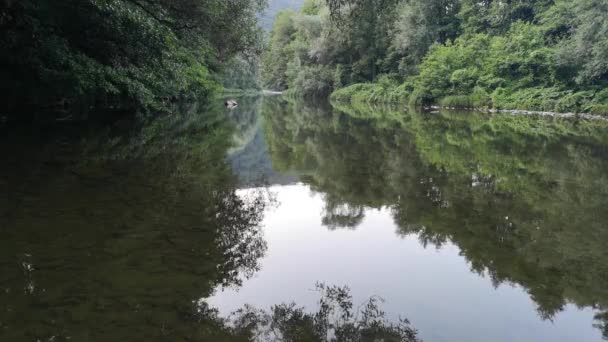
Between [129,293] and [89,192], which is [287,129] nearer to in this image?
[89,192]

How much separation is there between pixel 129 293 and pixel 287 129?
16354 millimetres

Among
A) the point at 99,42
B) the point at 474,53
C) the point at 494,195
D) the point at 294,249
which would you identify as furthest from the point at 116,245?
the point at 474,53

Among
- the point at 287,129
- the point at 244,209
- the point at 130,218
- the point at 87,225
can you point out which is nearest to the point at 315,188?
the point at 244,209

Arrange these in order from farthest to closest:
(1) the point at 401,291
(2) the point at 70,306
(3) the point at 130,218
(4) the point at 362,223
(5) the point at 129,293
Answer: (4) the point at 362,223
(3) the point at 130,218
(1) the point at 401,291
(5) the point at 129,293
(2) the point at 70,306

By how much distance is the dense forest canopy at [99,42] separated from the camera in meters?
13.7

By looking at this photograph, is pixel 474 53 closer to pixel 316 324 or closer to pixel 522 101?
pixel 522 101

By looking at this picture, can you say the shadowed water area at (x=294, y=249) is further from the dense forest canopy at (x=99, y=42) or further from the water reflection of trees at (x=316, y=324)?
the dense forest canopy at (x=99, y=42)

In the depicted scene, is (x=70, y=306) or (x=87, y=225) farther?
(x=87, y=225)

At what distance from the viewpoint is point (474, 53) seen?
37219 millimetres

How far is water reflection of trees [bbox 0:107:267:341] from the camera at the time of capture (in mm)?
3213

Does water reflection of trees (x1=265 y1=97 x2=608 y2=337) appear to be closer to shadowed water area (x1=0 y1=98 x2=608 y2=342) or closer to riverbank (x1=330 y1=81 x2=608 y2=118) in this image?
shadowed water area (x1=0 y1=98 x2=608 y2=342)

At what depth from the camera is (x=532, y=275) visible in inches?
183

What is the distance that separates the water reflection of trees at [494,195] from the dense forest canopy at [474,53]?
11.9ft

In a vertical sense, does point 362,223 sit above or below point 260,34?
below
